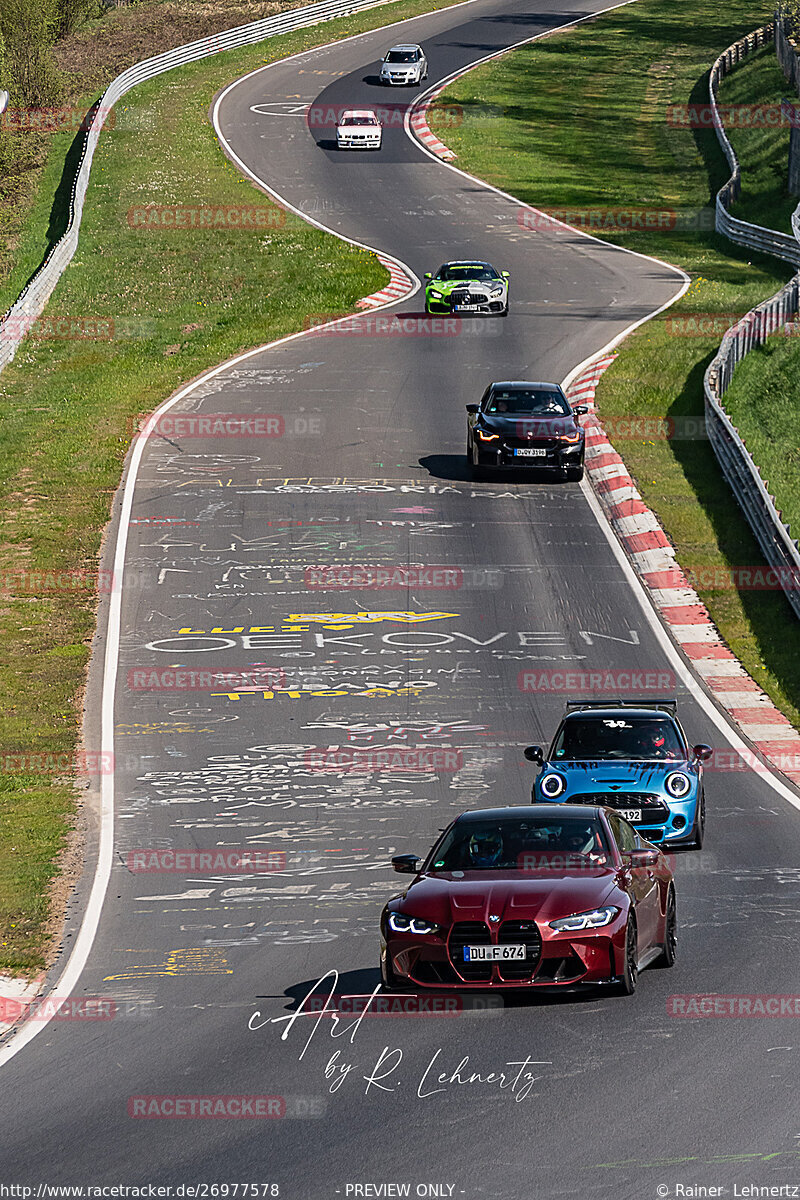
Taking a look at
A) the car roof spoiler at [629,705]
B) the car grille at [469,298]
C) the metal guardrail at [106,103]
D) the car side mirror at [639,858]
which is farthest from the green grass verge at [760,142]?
the car side mirror at [639,858]

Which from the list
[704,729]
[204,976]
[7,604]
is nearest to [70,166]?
[7,604]

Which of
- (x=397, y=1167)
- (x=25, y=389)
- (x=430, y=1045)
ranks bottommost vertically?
(x=25, y=389)

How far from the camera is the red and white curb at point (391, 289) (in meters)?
48.2

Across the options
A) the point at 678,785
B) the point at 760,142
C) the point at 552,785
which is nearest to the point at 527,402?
the point at 552,785

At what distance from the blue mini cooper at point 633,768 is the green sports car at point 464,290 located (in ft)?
93.1

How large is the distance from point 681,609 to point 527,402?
7.71 m

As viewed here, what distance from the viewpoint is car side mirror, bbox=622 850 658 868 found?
12.2m

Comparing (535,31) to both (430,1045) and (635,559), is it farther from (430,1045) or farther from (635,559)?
(430,1045)

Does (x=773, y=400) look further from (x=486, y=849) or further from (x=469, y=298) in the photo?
(x=486, y=849)

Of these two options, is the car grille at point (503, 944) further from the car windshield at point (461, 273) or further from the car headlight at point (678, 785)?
the car windshield at point (461, 273)

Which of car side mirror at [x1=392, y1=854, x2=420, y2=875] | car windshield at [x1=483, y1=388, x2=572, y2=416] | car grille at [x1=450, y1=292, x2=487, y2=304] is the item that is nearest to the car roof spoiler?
car side mirror at [x1=392, y1=854, x2=420, y2=875]

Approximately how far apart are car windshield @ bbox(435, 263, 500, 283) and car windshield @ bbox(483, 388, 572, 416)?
13.0 m

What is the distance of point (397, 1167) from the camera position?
28.0 ft

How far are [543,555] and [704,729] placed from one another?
7.92 m
